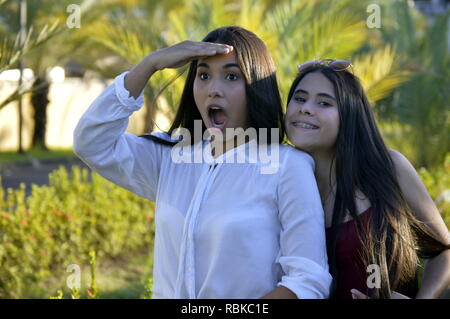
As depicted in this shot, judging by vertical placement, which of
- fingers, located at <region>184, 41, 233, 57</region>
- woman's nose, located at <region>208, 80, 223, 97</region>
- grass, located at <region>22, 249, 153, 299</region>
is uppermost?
fingers, located at <region>184, 41, 233, 57</region>

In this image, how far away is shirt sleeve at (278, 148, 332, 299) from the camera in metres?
1.69

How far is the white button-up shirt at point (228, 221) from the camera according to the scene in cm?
172

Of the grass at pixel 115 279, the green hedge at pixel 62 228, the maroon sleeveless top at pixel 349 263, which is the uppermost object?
the maroon sleeveless top at pixel 349 263

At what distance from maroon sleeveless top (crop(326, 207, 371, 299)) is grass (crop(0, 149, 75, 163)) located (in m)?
→ 10.8

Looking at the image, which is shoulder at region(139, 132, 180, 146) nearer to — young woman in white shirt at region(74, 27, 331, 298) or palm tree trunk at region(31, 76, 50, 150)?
young woman in white shirt at region(74, 27, 331, 298)

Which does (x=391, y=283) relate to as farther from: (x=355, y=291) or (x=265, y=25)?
(x=265, y=25)

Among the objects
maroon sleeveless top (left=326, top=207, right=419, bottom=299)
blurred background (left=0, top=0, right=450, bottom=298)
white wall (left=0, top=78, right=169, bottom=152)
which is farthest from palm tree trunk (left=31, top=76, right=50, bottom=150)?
maroon sleeveless top (left=326, top=207, right=419, bottom=299)

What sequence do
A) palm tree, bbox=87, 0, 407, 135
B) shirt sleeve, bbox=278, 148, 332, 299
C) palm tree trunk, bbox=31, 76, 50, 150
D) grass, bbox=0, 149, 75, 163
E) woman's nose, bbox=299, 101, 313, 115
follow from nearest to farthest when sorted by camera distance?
shirt sleeve, bbox=278, 148, 332, 299 < woman's nose, bbox=299, 101, 313, 115 < palm tree, bbox=87, 0, 407, 135 < grass, bbox=0, 149, 75, 163 < palm tree trunk, bbox=31, 76, 50, 150

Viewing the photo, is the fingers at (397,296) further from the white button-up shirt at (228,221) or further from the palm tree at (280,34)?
the palm tree at (280,34)

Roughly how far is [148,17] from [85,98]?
12.1ft

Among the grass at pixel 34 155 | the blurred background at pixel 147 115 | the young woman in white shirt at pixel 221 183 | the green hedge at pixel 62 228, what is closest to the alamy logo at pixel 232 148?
the young woman in white shirt at pixel 221 183

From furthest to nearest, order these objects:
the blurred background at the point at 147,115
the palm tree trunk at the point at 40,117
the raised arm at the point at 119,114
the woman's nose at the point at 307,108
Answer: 1. the palm tree trunk at the point at 40,117
2. the blurred background at the point at 147,115
3. the woman's nose at the point at 307,108
4. the raised arm at the point at 119,114

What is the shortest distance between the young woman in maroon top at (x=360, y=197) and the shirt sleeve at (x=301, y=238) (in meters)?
0.26
